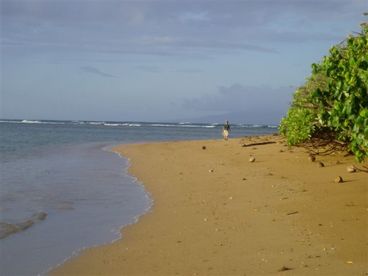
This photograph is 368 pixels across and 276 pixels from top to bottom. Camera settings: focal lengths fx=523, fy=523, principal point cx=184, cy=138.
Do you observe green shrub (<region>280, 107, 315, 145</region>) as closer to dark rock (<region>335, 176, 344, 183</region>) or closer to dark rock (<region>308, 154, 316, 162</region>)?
dark rock (<region>308, 154, 316, 162</region>)

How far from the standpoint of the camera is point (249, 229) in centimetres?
722

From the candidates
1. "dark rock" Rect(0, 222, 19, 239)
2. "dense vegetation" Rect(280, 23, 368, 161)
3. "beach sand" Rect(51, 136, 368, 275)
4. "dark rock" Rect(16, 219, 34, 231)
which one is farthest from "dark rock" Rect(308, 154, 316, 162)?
"dark rock" Rect(0, 222, 19, 239)

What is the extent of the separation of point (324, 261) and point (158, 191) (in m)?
6.34

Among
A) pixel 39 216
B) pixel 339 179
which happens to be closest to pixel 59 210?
pixel 39 216

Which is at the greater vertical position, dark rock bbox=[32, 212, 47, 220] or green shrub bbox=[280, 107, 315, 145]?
green shrub bbox=[280, 107, 315, 145]

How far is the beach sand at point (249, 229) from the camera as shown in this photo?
5.66 metres

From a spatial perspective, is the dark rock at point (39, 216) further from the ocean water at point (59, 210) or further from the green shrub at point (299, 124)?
the green shrub at point (299, 124)

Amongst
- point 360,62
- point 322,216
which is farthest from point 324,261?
point 360,62

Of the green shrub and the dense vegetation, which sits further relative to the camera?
the green shrub

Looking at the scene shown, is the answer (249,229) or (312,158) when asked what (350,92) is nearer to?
(249,229)

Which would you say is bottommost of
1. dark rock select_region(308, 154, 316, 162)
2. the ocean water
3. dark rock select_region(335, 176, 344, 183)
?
the ocean water

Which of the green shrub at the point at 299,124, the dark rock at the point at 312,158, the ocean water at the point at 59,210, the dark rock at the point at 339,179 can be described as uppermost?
the green shrub at the point at 299,124

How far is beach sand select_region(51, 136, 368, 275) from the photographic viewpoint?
566 centimetres

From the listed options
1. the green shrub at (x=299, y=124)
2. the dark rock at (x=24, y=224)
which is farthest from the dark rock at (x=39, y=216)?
the green shrub at (x=299, y=124)
